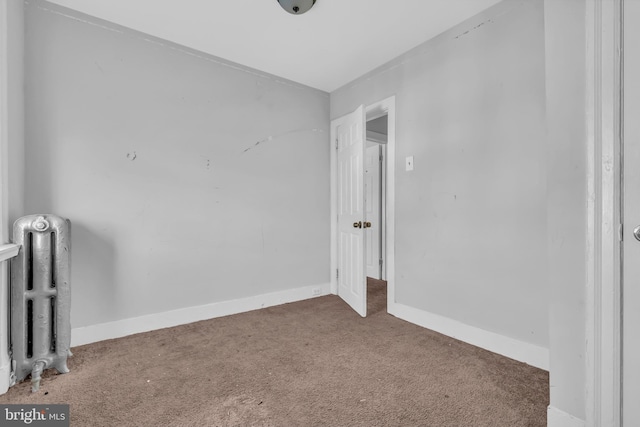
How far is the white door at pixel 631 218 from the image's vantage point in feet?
3.52

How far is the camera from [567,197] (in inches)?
48.9

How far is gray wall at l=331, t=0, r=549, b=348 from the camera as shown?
6.33 feet

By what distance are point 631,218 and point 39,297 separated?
285 centimetres

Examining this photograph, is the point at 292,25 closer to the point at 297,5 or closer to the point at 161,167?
the point at 297,5

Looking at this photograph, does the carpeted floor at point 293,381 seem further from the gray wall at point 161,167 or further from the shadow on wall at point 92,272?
the gray wall at point 161,167

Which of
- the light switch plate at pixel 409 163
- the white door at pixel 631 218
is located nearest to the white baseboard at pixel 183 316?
the light switch plate at pixel 409 163

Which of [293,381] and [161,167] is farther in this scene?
[161,167]

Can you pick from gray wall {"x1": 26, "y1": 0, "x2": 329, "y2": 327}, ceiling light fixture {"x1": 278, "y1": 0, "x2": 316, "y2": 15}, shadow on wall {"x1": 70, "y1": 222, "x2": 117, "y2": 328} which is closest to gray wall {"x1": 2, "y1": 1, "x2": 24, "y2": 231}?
gray wall {"x1": 26, "y1": 0, "x2": 329, "y2": 327}

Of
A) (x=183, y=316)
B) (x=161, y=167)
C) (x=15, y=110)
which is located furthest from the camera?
(x=183, y=316)

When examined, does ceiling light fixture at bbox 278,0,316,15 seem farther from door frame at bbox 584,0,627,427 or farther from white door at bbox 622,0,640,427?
white door at bbox 622,0,640,427

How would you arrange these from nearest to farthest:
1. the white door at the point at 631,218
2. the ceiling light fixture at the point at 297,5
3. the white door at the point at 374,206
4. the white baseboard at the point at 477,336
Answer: the white door at the point at 631,218
the white baseboard at the point at 477,336
the ceiling light fixture at the point at 297,5
the white door at the point at 374,206

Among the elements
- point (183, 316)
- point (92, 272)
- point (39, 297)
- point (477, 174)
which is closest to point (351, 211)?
point (477, 174)

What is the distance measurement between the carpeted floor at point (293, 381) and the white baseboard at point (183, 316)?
0.26 feet

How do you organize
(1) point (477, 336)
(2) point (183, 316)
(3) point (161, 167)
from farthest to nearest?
1. (2) point (183, 316)
2. (3) point (161, 167)
3. (1) point (477, 336)
